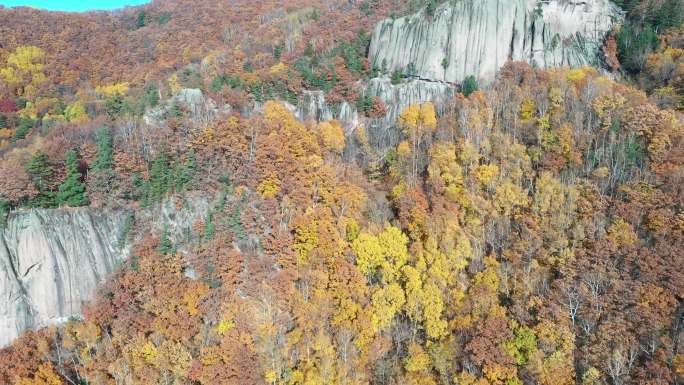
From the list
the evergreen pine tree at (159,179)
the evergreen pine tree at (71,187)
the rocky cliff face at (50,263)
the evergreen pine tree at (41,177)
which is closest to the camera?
the rocky cliff face at (50,263)

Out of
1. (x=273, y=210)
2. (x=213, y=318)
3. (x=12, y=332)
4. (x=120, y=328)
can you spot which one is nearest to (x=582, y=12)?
(x=273, y=210)

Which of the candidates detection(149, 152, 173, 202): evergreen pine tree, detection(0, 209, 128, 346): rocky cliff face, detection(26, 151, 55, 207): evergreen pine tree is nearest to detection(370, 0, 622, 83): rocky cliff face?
detection(149, 152, 173, 202): evergreen pine tree

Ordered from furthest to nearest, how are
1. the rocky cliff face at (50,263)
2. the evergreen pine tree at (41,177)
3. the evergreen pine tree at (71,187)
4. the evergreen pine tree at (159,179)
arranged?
the evergreen pine tree at (159,179)
the evergreen pine tree at (71,187)
the evergreen pine tree at (41,177)
the rocky cliff face at (50,263)

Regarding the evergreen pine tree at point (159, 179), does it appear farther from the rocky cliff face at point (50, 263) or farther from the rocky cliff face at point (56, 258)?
the rocky cliff face at point (50, 263)

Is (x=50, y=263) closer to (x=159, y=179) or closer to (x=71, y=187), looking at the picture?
(x=71, y=187)

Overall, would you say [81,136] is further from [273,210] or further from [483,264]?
[483,264]

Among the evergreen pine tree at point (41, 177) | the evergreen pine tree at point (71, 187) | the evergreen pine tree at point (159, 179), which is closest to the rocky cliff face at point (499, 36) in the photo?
the evergreen pine tree at point (159, 179)
